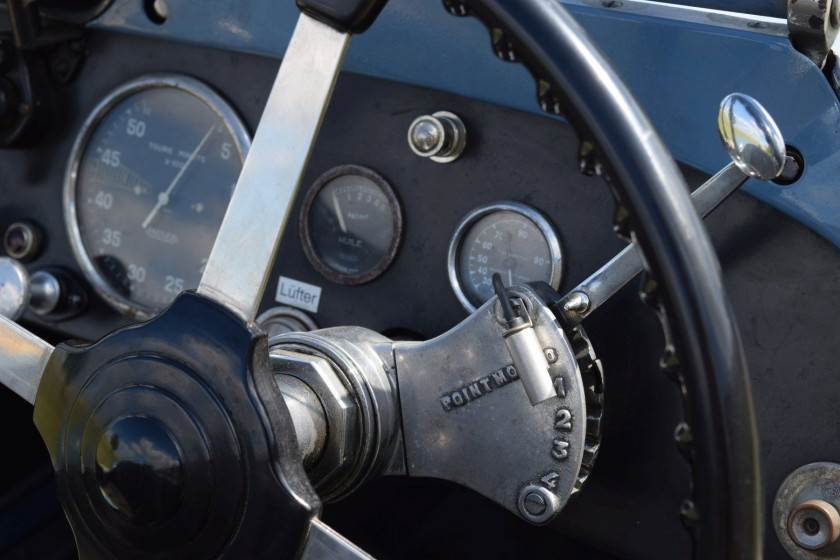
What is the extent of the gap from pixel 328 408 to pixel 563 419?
0.26 m

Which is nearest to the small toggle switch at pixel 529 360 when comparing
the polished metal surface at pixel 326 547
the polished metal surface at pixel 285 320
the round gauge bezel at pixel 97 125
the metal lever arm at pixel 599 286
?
the metal lever arm at pixel 599 286

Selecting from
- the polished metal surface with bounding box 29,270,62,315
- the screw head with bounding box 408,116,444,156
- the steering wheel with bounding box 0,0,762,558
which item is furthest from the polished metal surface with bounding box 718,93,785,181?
the polished metal surface with bounding box 29,270,62,315

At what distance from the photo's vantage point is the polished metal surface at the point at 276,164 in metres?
0.89

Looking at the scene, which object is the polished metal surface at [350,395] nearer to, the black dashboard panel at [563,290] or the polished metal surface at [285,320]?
the black dashboard panel at [563,290]

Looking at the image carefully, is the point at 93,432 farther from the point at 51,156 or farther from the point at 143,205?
the point at 51,156

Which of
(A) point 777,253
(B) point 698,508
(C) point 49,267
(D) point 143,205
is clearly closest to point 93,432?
(B) point 698,508

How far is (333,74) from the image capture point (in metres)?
0.89

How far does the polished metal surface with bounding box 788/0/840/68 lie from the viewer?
115 cm

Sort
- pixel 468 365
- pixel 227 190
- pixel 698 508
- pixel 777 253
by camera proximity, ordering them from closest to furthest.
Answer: pixel 698 508, pixel 468 365, pixel 777 253, pixel 227 190

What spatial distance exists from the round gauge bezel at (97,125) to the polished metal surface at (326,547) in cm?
94

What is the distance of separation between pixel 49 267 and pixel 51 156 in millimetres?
214

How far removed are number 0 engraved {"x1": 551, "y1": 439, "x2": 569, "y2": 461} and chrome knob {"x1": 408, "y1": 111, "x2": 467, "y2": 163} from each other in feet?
1.64

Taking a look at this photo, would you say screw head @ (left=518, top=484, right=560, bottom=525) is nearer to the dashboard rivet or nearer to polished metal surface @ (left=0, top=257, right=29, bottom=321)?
polished metal surface @ (left=0, top=257, right=29, bottom=321)

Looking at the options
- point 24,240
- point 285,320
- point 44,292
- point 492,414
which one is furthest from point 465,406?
point 24,240
